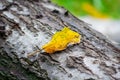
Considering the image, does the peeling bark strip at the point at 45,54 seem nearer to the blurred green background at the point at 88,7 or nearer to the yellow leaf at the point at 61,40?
the yellow leaf at the point at 61,40

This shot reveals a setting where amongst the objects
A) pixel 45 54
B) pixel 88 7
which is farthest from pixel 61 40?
pixel 88 7

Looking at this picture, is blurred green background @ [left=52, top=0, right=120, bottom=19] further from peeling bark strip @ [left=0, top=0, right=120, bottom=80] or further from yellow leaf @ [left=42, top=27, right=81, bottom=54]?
yellow leaf @ [left=42, top=27, right=81, bottom=54]

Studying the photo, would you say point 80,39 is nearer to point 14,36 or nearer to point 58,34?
point 58,34

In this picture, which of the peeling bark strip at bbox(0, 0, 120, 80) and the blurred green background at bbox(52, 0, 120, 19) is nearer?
the peeling bark strip at bbox(0, 0, 120, 80)

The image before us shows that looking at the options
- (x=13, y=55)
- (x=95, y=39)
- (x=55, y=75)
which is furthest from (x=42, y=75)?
(x=95, y=39)

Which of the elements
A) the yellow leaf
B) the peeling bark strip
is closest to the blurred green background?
the peeling bark strip

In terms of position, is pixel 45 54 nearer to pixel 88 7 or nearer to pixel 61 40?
pixel 61 40
